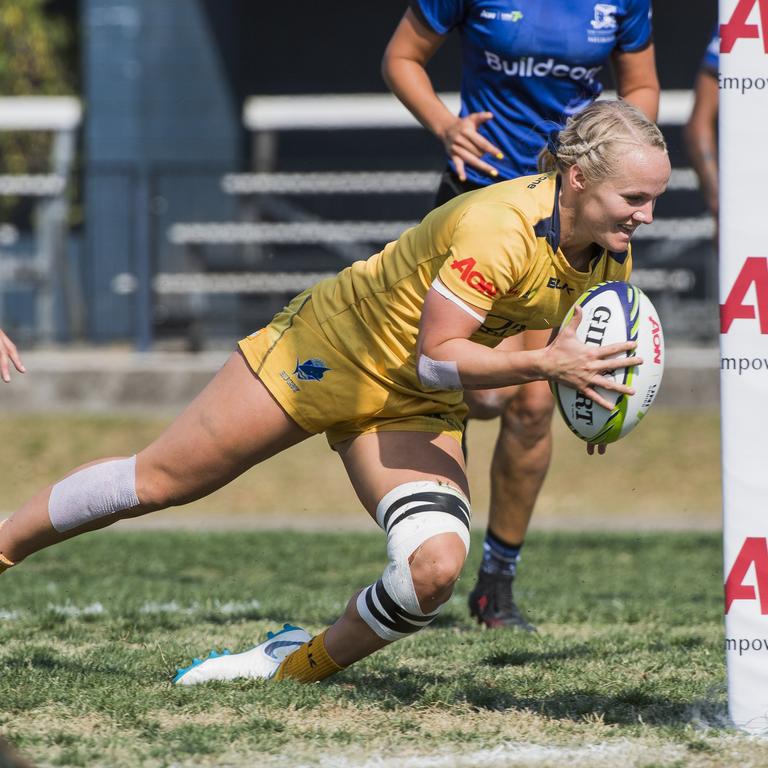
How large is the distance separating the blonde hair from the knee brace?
1.02m

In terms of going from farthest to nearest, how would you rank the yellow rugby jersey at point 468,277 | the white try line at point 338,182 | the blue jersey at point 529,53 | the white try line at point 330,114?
the white try line at point 330,114, the white try line at point 338,182, the blue jersey at point 529,53, the yellow rugby jersey at point 468,277

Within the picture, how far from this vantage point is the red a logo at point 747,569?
3789mm

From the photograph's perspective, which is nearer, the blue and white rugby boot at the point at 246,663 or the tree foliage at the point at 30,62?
the blue and white rugby boot at the point at 246,663

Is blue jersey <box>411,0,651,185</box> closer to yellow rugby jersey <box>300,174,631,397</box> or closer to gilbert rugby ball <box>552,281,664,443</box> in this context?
yellow rugby jersey <box>300,174,631,397</box>

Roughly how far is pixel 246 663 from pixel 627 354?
1.64 metres

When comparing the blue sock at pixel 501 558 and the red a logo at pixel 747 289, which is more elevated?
the red a logo at pixel 747 289

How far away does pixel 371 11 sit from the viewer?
1786cm

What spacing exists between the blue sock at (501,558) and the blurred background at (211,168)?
7.22 meters

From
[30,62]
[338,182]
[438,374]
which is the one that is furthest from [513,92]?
[30,62]

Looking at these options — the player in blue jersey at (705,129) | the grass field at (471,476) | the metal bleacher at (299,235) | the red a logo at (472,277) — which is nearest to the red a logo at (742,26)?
the red a logo at (472,277)

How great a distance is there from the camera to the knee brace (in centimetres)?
410

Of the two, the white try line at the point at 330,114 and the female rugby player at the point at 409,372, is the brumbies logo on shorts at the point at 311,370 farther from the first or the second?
the white try line at the point at 330,114

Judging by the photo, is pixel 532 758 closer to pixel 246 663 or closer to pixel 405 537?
pixel 405 537

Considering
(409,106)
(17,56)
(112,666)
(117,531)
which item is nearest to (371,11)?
(17,56)
